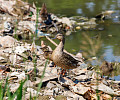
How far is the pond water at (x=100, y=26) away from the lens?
7905mm

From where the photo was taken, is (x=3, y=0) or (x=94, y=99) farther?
(x=3, y=0)

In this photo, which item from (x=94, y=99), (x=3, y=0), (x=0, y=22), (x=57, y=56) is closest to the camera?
(x=94, y=99)

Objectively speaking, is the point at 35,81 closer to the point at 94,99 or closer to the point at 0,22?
the point at 94,99

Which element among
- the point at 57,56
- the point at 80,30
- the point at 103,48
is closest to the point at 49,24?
the point at 80,30

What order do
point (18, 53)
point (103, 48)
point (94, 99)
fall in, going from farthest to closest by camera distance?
1. point (103, 48)
2. point (18, 53)
3. point (94, 99)

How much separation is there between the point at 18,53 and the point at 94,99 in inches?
105

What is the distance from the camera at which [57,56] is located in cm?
544

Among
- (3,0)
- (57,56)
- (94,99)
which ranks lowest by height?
(94,99)

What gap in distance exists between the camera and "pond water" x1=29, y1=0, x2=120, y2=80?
311 inches

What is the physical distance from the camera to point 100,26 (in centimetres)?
1058

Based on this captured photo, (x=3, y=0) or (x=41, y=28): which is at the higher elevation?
(x=3, y=0)

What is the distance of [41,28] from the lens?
32.9 feet

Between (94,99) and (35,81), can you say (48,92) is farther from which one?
(94,99)

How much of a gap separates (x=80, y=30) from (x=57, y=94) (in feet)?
18.1
